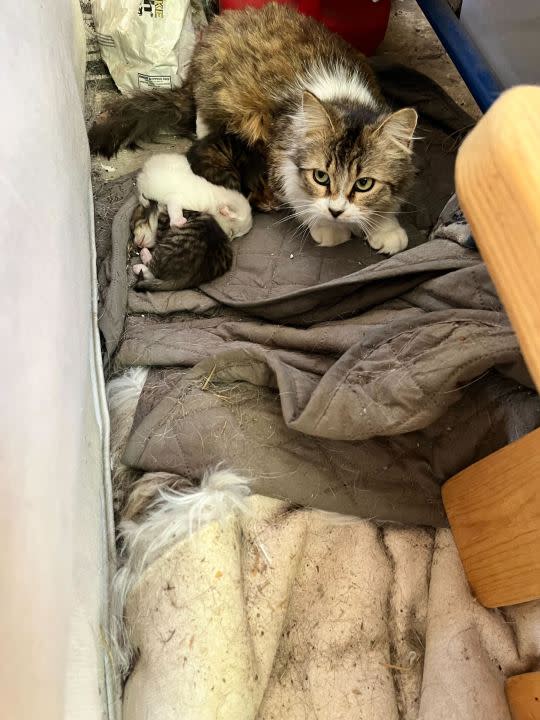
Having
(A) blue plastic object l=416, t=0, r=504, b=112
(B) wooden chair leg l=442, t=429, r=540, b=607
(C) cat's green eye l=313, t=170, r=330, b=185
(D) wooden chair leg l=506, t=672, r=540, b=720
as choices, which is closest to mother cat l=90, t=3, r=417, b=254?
(C) cat's green eye l=313, t=170, r=330, b=185

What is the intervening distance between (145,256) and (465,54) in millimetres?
1117

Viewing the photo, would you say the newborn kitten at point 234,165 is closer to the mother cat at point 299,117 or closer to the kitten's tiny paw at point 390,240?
the mother cat at point 299,117

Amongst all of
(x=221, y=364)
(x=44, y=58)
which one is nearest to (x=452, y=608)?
(x=221, y=364)

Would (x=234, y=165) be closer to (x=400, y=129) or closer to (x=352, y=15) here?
(x=400, y=129)

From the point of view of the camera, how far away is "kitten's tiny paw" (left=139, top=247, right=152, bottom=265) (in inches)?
60.0

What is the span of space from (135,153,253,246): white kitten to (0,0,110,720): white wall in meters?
0.45

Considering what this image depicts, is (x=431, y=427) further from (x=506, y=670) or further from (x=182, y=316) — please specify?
(x=182, y=316)

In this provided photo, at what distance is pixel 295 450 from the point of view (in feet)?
3.81

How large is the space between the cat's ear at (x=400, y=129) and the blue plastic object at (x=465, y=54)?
30 cm

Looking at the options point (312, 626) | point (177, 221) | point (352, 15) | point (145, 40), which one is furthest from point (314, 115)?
point (312, 626)

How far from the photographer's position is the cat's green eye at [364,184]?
1.50 meters

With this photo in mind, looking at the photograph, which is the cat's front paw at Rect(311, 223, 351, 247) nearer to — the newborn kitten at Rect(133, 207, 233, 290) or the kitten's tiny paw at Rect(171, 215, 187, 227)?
the newborn kitten at Rect(133, 207, 233, 290)

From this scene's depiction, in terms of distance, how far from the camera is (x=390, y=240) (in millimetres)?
1564

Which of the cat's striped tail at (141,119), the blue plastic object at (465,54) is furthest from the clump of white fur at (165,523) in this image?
the blue plastic object at (465,54)
